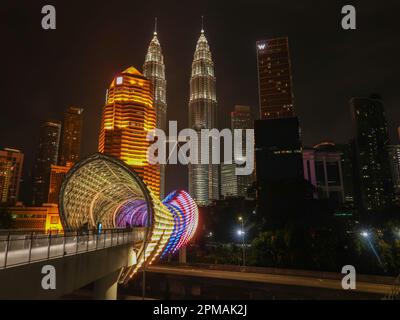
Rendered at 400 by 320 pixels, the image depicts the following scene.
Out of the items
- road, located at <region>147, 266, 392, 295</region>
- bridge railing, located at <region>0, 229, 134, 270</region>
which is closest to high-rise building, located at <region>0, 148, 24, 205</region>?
road, located at <region>147, 266, 392, 295</region>

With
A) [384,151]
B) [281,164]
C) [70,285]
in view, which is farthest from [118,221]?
[384,151]

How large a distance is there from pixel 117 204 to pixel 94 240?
2919 cm

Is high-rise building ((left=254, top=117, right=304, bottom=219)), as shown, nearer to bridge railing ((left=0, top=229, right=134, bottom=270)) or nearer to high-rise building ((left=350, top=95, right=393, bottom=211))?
high-rise building ((left=350, top=95, right=393, bottom=211))

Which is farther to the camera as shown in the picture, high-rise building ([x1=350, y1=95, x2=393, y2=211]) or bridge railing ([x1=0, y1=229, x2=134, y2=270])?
high-rise building ([x1=350, y1=95, x2=393, y2=211])

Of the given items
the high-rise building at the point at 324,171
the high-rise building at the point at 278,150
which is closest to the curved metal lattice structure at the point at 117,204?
the high-rise building at the point at 278,150

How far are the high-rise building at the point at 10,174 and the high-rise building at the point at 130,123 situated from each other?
6742 cm

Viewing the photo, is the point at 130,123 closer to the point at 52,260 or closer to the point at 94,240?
the point at 94,240

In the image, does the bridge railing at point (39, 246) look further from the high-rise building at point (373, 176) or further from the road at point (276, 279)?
the high-rise building at point (373, 176)

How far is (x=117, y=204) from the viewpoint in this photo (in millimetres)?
44344

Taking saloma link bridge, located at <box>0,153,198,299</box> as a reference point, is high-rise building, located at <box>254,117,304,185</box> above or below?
above

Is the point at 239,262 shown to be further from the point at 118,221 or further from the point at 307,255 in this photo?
the point at 118,221

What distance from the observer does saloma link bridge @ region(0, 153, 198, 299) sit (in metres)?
10.1

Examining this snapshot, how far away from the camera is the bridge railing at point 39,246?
9.52m

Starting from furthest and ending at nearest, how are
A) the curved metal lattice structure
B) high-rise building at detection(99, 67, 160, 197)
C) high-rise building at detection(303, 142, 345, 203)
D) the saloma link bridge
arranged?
high-rise building at detection(303, 142, 345, 203)
high-rise building at detection(99, 67, 160, 197)
the curved metal lattice structure
the saloma link bridge
